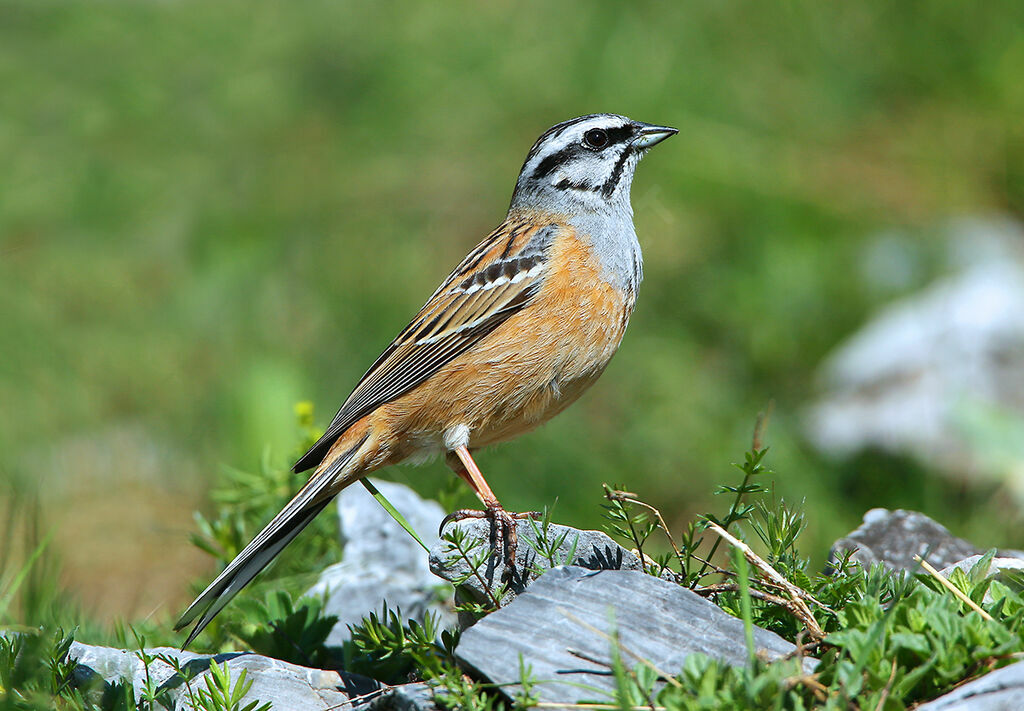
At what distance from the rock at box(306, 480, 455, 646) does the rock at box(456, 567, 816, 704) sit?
1.41 meters

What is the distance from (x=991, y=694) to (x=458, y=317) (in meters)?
3.10

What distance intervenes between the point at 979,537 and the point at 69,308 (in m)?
7.91

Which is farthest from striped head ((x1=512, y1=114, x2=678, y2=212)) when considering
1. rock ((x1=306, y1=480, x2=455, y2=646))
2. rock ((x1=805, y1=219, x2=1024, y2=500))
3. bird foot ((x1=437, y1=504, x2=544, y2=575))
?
rock ((x1=805, y1=219, x2=1024, y2=500))

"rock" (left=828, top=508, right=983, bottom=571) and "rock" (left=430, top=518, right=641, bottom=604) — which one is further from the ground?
"rock" (left=828, top=508, right=983, bottom=571)

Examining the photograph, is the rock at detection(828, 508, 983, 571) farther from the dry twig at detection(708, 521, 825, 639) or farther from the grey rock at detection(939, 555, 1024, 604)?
the dry twig at detection(708, 521, 825, 639)

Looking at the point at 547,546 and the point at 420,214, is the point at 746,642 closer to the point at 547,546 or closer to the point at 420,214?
the point at 547,546

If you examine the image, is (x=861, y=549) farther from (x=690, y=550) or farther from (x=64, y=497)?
(x=64, y=497)

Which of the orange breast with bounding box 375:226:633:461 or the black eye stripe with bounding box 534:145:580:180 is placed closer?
the orange breast with bounding box 375:226:633:461

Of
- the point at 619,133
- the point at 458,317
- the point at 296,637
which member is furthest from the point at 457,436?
the point at 619,133

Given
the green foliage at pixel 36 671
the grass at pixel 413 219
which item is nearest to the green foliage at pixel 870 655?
the green foliage at pixel 36 671

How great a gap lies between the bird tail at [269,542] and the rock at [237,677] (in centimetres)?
21

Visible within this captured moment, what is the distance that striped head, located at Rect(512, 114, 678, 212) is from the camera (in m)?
5.78

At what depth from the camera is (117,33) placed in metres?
14.0

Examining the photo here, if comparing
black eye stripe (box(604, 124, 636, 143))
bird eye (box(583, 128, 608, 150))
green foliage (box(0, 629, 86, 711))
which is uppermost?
black eye stripe (box(604, 124, 636, 143))
